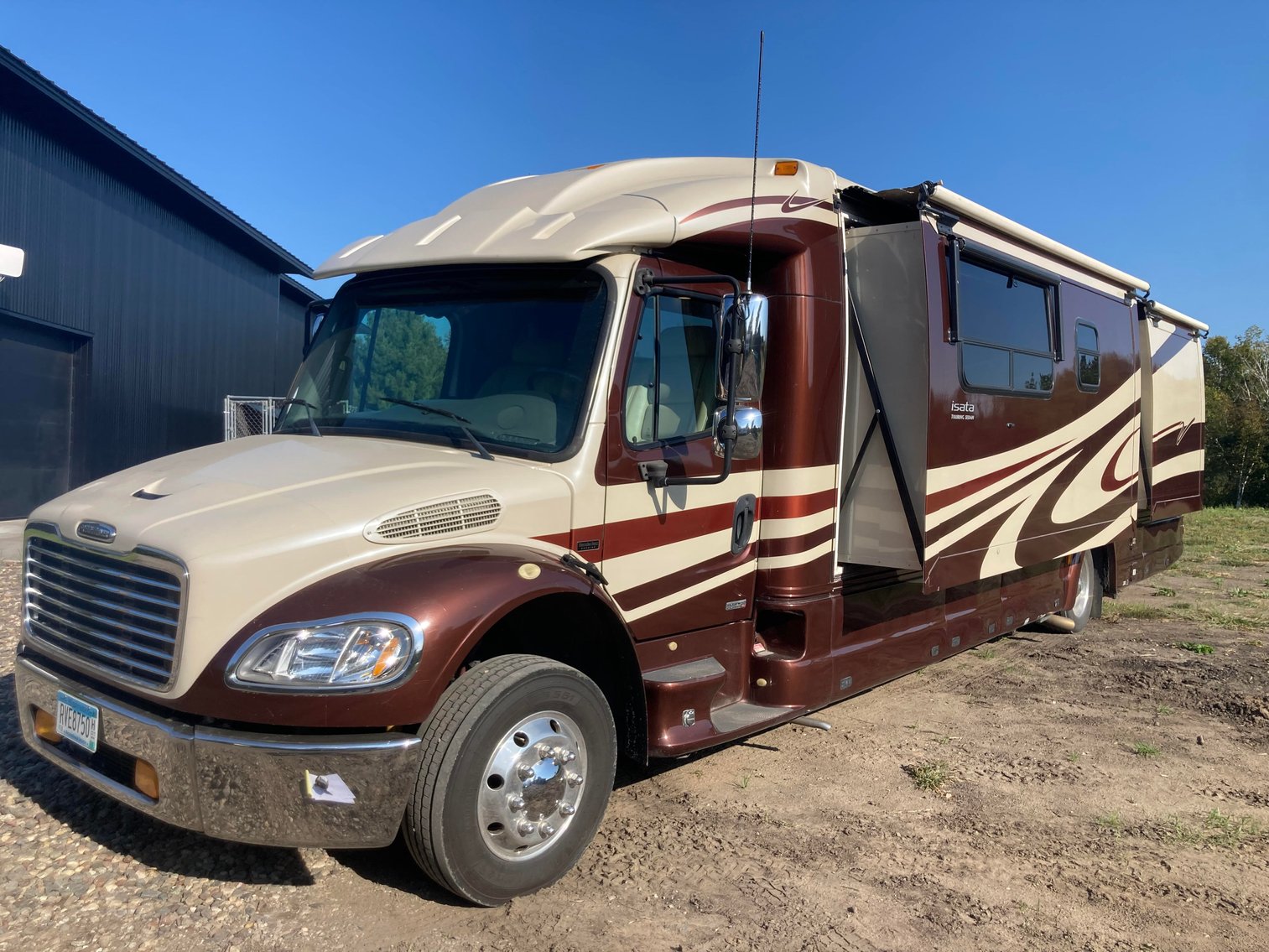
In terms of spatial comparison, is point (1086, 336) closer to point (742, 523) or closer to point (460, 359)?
point (742, 523)

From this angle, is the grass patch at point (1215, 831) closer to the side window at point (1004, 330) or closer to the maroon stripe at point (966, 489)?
the maroon stripe at point (966, 489)

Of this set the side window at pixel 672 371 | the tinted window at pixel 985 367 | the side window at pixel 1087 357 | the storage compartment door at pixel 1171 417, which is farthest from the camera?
the storage compartment door at pixel 1171 417

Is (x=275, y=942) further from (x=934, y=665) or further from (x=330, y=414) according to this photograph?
(x=934, y=665)

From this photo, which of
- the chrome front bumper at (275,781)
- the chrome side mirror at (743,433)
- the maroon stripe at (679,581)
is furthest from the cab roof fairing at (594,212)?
the chrome front bumper at (275,781)

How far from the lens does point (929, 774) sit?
4.99m

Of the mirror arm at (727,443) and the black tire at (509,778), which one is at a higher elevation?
the mirror arm at (727,443)

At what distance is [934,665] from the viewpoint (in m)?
7.70

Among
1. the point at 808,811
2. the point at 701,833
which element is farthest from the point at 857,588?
the point at 701,833

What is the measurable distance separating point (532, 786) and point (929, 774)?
248 centimetres

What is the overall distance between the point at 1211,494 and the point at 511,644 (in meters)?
42.2

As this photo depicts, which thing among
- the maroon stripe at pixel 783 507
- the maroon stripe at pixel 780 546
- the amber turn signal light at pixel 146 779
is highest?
the maroon stripe at pixel 783 507

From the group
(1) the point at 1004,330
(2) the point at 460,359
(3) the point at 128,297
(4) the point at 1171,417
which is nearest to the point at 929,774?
(1) the point at 1004,330

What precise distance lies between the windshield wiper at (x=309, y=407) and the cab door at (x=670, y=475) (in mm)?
1508

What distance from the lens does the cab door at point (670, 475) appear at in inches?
163
